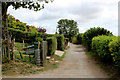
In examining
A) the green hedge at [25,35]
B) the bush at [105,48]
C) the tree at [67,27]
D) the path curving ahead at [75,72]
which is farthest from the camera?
the tree at [67,27]

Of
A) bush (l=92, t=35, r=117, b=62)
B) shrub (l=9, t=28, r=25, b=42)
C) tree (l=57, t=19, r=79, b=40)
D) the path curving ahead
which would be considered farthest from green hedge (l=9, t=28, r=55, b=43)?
tree (l=57, t=19, r=79, b=40)

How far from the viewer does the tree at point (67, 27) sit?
61.6m

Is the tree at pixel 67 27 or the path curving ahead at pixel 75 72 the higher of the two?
the tree at pixel 67 27

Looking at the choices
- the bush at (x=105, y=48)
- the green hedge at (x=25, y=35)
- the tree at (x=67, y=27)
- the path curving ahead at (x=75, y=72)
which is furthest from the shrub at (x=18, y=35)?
the tree at (x=67, y=27)

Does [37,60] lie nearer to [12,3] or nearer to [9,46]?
[9,46]

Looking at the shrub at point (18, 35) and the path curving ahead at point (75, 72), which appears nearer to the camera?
the path curving ahead at point (75, 72)

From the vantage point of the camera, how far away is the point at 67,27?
2539 inches

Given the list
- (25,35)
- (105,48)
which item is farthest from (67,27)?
(105,48)

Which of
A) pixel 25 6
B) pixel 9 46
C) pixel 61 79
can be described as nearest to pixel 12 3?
pixel 25 6

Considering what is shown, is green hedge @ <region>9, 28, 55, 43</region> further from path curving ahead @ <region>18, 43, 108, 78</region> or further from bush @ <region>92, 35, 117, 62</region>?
bush @ <region>92, 35, 117, 62</region>

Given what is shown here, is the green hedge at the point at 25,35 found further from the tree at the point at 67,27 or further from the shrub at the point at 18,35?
the tree at the point at 67,27

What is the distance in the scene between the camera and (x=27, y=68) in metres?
7.97

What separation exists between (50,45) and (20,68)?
5178 millimetres

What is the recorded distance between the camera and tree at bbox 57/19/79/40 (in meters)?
61.6
